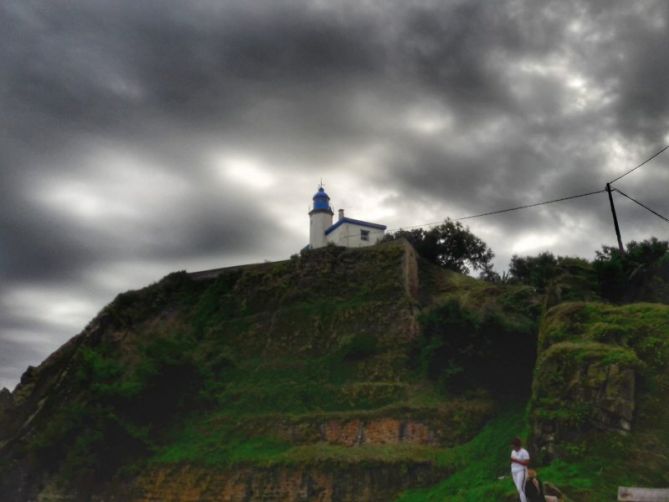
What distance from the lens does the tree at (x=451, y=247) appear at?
33875 millimetres

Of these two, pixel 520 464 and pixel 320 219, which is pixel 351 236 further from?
pixel 520 464

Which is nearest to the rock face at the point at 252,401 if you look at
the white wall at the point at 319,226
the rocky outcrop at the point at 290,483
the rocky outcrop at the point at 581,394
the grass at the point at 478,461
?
the rocky outcrop at the point at 290,483

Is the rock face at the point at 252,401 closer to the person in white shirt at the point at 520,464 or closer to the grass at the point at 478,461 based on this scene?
the grass at the point at 478,461

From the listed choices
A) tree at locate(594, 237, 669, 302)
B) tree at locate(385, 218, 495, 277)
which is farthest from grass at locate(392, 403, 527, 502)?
tree at locate(385, 218, 495, 277)

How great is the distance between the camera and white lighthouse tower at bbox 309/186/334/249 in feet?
118

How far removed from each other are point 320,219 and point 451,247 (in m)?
7.99

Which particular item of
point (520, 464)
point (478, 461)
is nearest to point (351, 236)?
point (478, 461)

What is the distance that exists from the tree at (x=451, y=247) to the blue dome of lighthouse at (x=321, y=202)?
5.37 metres

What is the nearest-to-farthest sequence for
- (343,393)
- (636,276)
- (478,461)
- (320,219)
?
(478,461) < (636,276) < (343,393) < (320,219)

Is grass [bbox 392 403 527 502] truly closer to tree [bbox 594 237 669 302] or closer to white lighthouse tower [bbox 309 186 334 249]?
tree [bbox 594 237 669 302]

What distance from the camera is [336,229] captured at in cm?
3472

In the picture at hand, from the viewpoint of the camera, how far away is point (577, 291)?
18172 mm

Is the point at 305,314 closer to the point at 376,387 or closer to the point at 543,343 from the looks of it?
the point at 376,387

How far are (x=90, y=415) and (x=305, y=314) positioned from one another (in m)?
9.09
